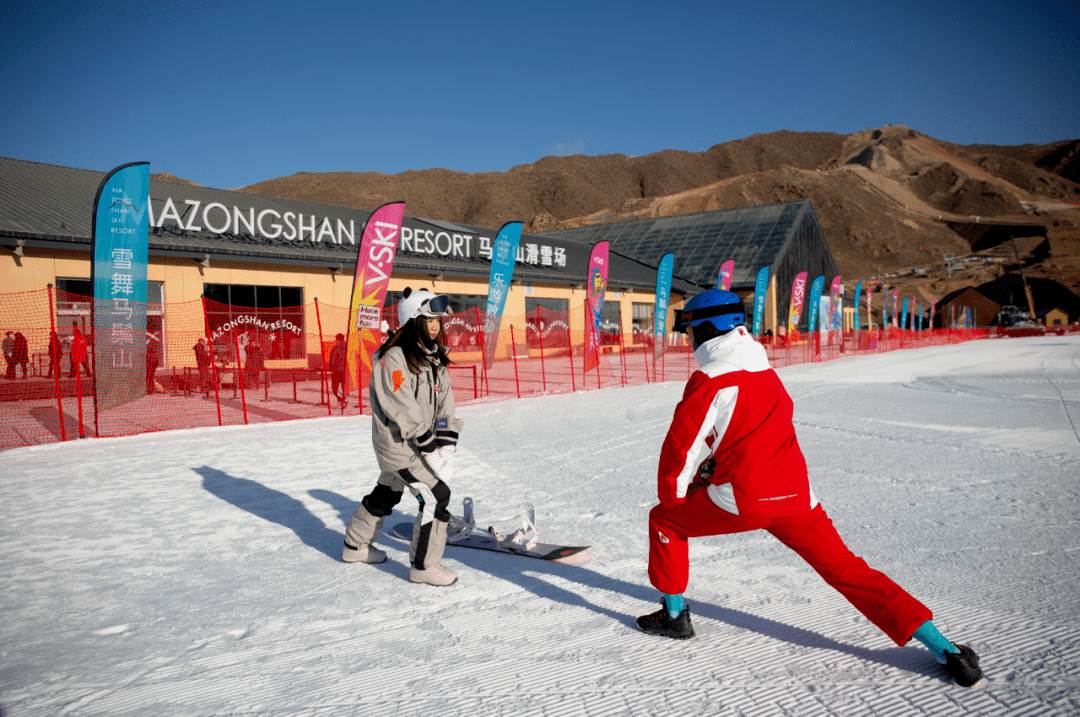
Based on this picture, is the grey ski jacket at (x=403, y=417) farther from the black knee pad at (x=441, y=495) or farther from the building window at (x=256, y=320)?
the building window at (x=256, y=320)

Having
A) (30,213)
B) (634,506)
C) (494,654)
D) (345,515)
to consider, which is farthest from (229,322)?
(494,654)

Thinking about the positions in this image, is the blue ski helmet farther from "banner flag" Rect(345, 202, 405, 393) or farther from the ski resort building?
the ski resort building

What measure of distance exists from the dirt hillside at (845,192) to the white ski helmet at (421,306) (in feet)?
288

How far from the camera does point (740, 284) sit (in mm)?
36031

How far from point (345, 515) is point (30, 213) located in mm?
14326

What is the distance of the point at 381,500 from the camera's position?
12.0 feet

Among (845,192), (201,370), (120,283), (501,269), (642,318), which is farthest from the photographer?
(845,192)

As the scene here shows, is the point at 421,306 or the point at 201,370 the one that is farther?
the point at 201,370


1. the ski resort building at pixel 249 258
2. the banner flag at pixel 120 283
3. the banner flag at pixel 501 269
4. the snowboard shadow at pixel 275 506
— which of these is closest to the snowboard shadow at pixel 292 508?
the snowboard shadow at pixel 275 506

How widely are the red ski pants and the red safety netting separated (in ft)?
12.8

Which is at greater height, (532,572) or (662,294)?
(662,294)

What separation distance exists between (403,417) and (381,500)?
0.76m

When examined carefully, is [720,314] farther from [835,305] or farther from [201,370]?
[835,305]

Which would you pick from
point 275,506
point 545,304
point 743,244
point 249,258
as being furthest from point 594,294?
point 743,244
